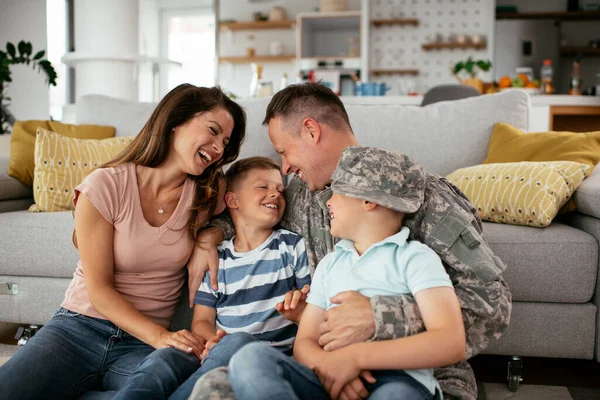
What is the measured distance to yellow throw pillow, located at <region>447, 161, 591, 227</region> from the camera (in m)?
1.96

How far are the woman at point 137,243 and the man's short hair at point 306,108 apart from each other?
0.13 m

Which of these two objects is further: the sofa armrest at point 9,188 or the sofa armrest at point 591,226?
the sofa armrest at point 9,188

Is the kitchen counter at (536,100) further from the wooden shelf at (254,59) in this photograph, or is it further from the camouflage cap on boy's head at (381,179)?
the camouflage cap on boy's head at (381,179)

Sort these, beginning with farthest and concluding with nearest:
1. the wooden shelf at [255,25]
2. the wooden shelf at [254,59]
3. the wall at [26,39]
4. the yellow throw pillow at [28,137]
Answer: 1. the wooden shelf at [254,59]
2. the wooden shelf at [255,25]
3. the wall at [26,39]
4. the yellow throw pillow at [28,137]

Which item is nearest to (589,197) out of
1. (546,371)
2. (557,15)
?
(546,371)

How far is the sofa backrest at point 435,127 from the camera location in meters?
2.47

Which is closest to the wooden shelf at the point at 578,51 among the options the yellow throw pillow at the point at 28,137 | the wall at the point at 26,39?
the wall at the point at 26,39

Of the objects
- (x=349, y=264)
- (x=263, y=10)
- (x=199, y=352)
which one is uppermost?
(x=263, y=10)

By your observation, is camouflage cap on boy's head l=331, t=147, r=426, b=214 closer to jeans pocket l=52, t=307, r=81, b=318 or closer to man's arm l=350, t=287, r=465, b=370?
man's arm l=350, t=287, r=465, b=370

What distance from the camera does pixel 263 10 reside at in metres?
8.64

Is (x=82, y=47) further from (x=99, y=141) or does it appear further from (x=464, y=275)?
(x=464, y=275)

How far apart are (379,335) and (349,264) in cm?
18

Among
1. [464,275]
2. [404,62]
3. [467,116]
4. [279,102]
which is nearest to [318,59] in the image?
[404,62]

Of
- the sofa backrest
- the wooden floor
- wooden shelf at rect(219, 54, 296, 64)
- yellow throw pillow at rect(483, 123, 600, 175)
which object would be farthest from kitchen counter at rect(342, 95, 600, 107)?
wooden shelf at rect(219, 54, 296, 64)
